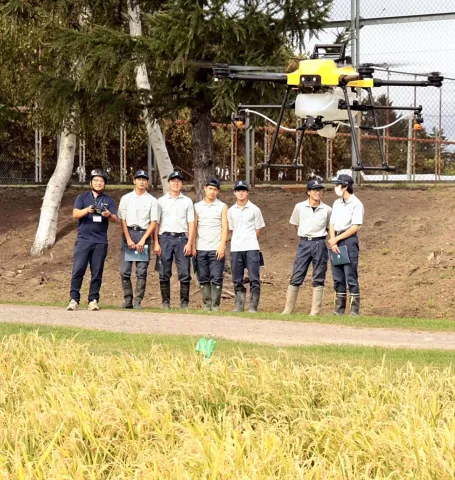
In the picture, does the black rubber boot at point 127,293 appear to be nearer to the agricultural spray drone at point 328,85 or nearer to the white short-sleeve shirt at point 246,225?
the white short-sleeve shirt at point 246,225

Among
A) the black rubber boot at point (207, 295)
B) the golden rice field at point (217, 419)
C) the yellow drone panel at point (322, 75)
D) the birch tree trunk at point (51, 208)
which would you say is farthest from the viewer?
the birch tree trunk at point (51, 208)

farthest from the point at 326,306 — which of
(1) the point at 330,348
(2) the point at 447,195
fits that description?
(1) the point at 330,348

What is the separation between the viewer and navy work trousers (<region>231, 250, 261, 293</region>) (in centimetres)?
1639

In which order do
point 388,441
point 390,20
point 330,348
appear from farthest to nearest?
point 390,20 < point 330,348 < point 388,441

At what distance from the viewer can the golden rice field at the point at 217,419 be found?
644 centimetres

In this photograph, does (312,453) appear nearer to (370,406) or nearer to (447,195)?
(370,406)

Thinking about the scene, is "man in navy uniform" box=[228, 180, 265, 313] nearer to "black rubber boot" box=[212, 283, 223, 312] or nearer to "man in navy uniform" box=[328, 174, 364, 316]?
"black rubber boot" box=[212, 283, 223, 312]

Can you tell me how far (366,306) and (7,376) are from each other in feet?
31.3

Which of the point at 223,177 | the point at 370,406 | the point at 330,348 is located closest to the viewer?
the point at 370,406

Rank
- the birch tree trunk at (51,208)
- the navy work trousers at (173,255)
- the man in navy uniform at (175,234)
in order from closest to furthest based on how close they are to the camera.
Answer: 1. the man in navy uniform at (175,234)
2. the navy work trousers at (173,255)
3. the birch tree trunk at (51,208)

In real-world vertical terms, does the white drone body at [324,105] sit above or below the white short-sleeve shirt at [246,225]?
above

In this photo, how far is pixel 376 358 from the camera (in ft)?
34.3

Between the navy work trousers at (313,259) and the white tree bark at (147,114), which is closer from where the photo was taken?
the navy work trousers at (313,259)

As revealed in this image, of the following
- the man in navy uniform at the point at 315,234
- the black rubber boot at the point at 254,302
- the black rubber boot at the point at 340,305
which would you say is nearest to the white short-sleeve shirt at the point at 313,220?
the man in navy uniform at the point at 315,234
